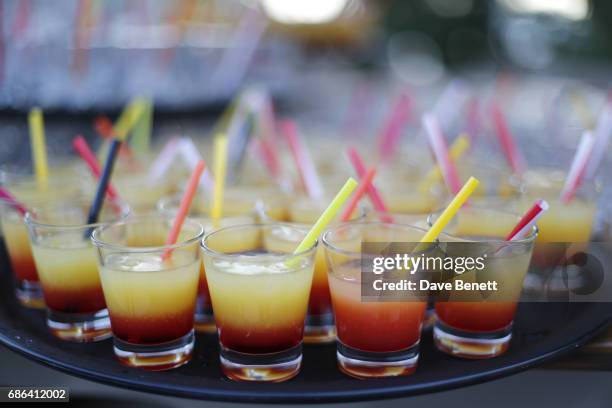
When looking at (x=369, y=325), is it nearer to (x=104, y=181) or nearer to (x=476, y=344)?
(x=476, y=344)

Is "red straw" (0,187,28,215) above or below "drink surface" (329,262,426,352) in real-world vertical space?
above

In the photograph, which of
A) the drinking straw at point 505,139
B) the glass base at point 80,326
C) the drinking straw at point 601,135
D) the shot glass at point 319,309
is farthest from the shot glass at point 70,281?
the drinking straw at point 601,135

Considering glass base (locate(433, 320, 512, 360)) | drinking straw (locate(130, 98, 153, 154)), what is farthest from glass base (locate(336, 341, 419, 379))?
drinking straw (locate(130, 98, 153, 154))

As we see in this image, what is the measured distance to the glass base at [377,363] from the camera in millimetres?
1021

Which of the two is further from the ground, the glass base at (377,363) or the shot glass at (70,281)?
the shot glass at (70,281)

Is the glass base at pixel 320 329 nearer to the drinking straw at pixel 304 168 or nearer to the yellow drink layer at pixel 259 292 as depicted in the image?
the yellow drink layer at pixel 259 292

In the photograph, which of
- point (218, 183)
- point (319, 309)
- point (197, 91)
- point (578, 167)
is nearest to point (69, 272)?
point (218, 183)

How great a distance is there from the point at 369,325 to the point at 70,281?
0.56 m

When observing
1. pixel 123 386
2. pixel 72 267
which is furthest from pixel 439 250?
pixel 72 267

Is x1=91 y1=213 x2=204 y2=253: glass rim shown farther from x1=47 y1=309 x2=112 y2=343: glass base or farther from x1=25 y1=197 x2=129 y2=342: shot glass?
x1=47 y1=309 x2=112 y2=343: glass base

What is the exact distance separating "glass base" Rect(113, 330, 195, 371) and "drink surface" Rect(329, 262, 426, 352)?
0.28m

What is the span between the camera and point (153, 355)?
104 centimetres

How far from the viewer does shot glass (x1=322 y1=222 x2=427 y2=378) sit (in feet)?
3.34

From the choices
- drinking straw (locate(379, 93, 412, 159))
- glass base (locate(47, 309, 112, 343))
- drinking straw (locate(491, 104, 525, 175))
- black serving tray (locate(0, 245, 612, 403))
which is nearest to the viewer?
black serving tray (locate(0, 245, 612, 403))
